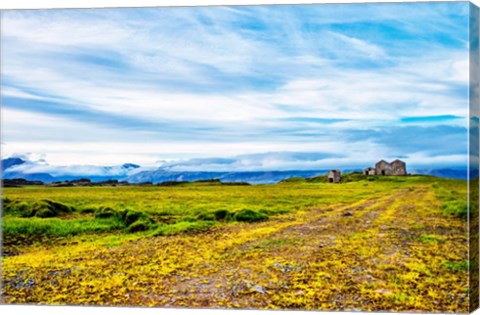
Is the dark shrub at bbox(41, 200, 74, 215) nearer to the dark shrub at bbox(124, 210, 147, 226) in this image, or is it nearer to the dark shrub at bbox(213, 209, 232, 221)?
the dark shrub at bbox(124, 210, 147, 226)

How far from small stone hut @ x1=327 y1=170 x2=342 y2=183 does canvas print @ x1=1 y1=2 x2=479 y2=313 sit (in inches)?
0.7

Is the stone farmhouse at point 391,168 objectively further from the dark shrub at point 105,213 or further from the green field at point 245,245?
the dark shrub at point 105,213

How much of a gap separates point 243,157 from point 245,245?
97 cm

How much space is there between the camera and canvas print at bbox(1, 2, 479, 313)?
26.5ft

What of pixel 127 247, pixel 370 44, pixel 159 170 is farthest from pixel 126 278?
pixel 370 44

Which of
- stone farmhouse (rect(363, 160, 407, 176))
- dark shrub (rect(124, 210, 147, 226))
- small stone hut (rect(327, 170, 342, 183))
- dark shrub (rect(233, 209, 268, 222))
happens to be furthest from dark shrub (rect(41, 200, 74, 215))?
stone farmhouse (rect(363, 160, 407, 176))

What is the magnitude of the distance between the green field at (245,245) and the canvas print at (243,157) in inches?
0.7

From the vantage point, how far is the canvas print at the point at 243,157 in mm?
8062

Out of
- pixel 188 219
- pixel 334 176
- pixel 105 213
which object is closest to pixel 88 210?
pixel 105 213

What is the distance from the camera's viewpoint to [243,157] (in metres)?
8.67

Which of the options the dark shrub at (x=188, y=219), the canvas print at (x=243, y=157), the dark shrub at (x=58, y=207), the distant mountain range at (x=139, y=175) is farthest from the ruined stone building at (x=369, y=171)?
the dark shrub at (x=58, y=207)

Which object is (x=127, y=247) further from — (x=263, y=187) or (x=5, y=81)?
(x=5, y=81)

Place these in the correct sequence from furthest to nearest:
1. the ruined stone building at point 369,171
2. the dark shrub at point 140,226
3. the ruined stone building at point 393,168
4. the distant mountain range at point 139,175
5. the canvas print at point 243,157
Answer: the dark shrub at point 140,226 → the distant mountain range at point 139,175 → the ruined stone building at point 369,171 → the ruined stone building at point 393,168 → the canvas print at point 243,157

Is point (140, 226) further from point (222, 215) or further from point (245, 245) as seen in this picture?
point (245, 245)
